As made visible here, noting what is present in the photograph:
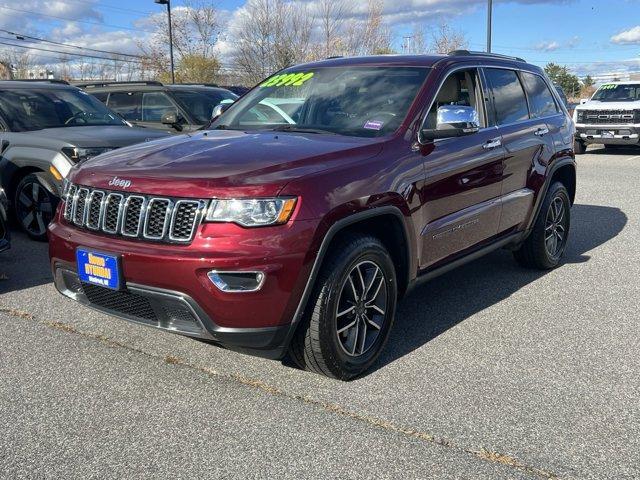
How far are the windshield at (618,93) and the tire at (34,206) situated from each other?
14.6 metres

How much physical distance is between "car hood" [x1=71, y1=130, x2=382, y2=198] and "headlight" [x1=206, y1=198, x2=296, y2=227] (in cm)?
4

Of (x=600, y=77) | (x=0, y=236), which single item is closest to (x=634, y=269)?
(x=0, y=236)

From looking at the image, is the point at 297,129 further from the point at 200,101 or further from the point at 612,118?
the point at 612,118

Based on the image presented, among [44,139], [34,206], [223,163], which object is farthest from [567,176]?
[34,206]

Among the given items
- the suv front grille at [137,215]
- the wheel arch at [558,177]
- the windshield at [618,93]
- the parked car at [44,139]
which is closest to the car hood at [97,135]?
the parked car at [44,139]

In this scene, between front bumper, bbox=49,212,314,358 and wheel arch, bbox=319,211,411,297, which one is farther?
wheel arch, bbox=319,211,411,297

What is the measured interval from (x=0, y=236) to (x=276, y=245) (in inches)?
134

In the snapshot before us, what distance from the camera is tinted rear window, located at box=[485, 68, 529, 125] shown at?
504 centimetres

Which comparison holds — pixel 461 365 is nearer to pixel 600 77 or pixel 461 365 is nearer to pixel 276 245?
pixel 276 245

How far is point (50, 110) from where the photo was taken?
25.3 ft

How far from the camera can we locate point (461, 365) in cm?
383

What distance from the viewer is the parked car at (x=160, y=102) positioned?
9680 millimetres

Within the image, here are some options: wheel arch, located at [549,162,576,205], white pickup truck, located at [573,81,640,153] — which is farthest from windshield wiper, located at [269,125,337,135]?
white pickup truck, located at [573,81,640,153]

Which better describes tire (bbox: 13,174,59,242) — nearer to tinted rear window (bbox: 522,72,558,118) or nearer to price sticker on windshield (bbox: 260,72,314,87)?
price sticker on windshield (bbox: 260,72,314,87)
